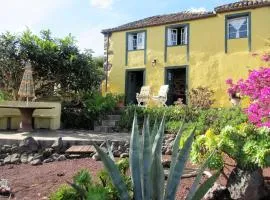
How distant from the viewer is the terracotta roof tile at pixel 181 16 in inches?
685

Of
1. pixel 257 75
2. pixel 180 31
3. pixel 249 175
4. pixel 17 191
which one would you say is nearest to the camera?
pixel 249 175

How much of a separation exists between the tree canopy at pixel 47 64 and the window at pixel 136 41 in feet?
18.9

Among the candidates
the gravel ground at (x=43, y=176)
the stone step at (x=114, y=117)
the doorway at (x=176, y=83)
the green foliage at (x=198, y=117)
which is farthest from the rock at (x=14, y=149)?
the doorway at (x=176, y=83)

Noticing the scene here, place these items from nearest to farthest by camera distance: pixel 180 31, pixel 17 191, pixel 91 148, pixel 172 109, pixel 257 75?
pixel 17 191
pixel 257 75
pixel 91 148
pixel 172 109
pixel 180 31

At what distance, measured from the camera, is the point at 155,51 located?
66.3 feet

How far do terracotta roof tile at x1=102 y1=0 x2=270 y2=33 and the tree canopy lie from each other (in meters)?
5.93

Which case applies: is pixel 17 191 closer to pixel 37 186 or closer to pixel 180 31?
pixel 37 186

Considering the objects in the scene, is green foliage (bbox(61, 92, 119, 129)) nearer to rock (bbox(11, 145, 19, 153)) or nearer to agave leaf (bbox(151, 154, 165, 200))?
rock (bbox(11, 145, 19, 153))

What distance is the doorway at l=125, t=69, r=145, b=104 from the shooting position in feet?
68.1

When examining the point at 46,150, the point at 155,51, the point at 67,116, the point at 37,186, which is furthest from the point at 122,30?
the point at 37,186

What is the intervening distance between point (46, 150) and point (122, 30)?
44.8 feet

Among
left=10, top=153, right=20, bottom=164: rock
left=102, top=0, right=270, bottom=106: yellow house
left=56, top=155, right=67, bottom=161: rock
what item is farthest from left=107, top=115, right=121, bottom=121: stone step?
left=56, top=155, right=67, bottom=161: rock

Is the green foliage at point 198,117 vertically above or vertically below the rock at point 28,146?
above

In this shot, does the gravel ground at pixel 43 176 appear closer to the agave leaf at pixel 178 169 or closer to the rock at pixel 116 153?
the rock at pixel 116 153
